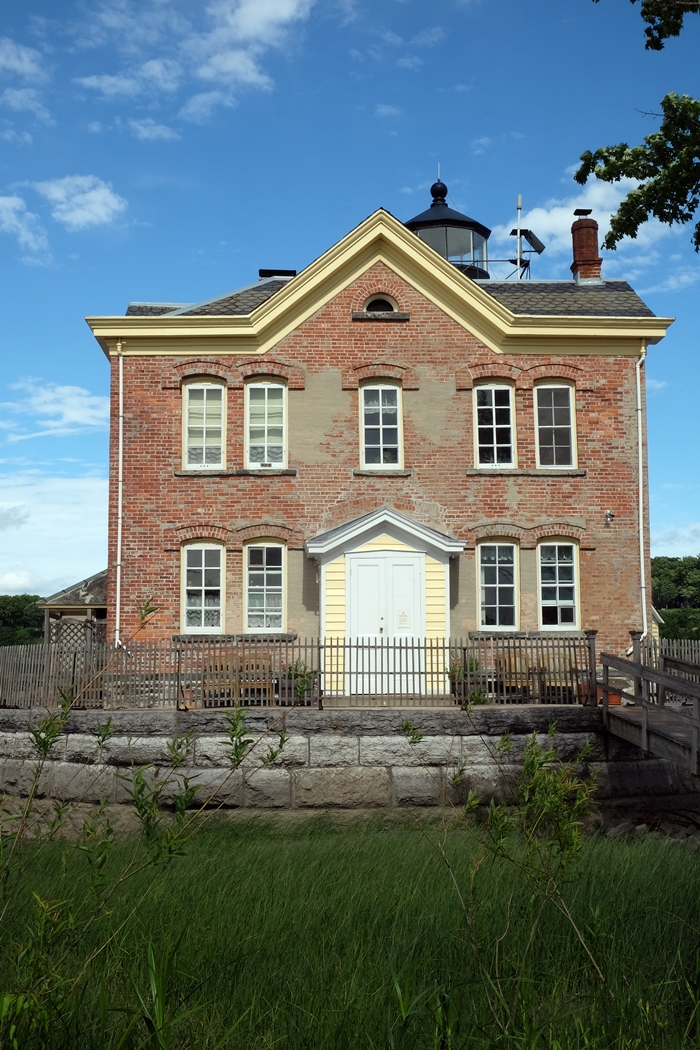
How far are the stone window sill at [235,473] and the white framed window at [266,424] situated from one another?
212mm

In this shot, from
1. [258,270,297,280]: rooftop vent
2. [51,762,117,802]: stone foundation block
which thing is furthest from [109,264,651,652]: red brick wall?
[51,762,117,802]: stone foundation block

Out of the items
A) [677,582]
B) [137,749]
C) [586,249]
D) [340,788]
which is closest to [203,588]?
[137,749]

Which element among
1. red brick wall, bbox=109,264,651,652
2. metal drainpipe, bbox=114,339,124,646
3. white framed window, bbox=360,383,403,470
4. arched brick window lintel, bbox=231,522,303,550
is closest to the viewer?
metal drainpipe, bbox=114,339,124,646

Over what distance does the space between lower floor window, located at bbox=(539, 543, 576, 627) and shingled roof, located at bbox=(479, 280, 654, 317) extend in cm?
520

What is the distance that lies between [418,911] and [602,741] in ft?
25.2

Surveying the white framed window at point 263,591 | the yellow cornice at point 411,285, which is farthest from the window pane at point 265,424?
the white framed window at point 263,591

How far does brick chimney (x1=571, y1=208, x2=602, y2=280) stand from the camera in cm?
2248

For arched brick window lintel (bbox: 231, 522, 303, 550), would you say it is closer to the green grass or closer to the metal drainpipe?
the metal drainpipe

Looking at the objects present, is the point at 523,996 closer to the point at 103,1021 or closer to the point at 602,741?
the point at 103,1021

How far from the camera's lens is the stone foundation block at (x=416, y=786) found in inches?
534

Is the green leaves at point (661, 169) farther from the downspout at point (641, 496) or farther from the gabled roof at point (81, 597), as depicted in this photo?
the gabled roof at point (81, 597)

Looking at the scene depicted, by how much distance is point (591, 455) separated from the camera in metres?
19.6

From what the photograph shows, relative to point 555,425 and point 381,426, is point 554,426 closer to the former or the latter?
point 555,425

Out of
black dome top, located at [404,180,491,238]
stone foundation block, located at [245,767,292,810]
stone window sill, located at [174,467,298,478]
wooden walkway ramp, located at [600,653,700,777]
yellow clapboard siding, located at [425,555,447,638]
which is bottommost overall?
stone foundation block, located at [245,767,292,810]
